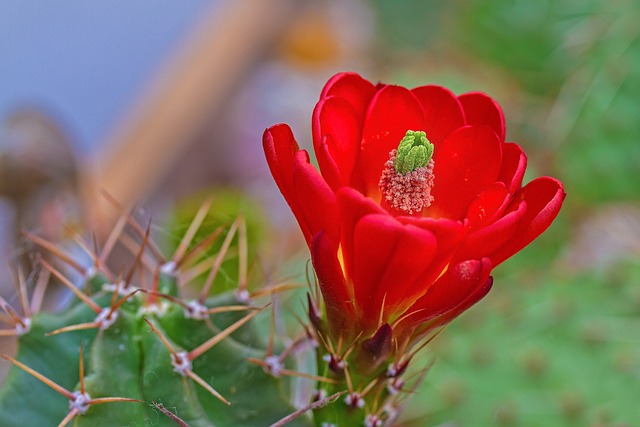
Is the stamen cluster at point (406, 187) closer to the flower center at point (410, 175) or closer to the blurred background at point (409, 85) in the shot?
the flower center at point (410, 175)

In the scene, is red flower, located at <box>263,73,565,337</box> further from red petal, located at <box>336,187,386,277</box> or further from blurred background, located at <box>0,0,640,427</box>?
blurred background, located at <box>0,0,640,427</box>

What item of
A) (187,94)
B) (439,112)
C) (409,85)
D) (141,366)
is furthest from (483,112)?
(187,94)

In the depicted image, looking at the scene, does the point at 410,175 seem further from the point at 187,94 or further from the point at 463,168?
the point at 187,94

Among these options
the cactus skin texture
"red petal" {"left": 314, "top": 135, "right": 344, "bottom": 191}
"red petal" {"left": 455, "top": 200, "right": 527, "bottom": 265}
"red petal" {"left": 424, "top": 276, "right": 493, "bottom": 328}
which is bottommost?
the cactus skin texture

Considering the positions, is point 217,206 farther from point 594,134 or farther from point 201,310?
point 594,134

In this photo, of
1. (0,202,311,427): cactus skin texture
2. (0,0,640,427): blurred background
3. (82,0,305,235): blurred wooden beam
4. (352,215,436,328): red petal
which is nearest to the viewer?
(352,215,436,328): red petal

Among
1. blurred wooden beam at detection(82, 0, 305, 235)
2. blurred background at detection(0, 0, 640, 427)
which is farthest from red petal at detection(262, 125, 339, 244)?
blurred wooden beam at detection(82, 0, 305, 235)

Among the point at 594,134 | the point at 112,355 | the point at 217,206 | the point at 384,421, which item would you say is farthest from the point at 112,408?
the point at 594,134
